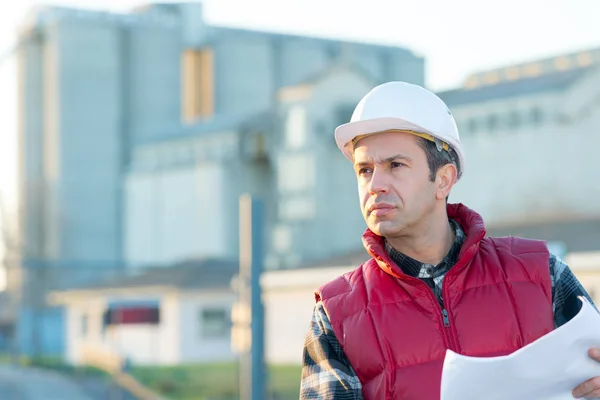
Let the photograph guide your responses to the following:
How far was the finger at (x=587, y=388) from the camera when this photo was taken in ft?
9.37

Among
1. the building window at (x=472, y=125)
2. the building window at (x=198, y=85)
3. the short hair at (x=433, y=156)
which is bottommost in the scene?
the short hair at (x=433, y=156)

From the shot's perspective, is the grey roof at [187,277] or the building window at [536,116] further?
the grey roof at [187,277]

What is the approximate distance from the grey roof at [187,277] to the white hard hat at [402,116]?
4648 cm

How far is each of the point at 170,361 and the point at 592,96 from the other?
21005 millimetres

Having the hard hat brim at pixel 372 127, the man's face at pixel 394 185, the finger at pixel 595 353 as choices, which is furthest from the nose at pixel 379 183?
the finger at pixel 595 353

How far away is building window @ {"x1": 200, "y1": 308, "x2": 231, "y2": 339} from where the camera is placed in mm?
50125

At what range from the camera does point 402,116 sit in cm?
306

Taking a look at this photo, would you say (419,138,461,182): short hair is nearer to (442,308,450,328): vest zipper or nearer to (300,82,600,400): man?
(300,82,600,400): man

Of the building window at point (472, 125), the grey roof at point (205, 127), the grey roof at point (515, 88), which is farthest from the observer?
the grey roof at point (205, 127)

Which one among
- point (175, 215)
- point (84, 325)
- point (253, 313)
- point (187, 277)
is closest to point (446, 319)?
point (253, 313)

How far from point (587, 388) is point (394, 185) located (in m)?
0.66

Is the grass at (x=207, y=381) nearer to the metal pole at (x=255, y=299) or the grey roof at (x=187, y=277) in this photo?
the grey roof at (x=187, y=277)

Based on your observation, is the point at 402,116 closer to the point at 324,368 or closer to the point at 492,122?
the point at 324,368

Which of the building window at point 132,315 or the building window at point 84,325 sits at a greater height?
the building window at point 132,315
